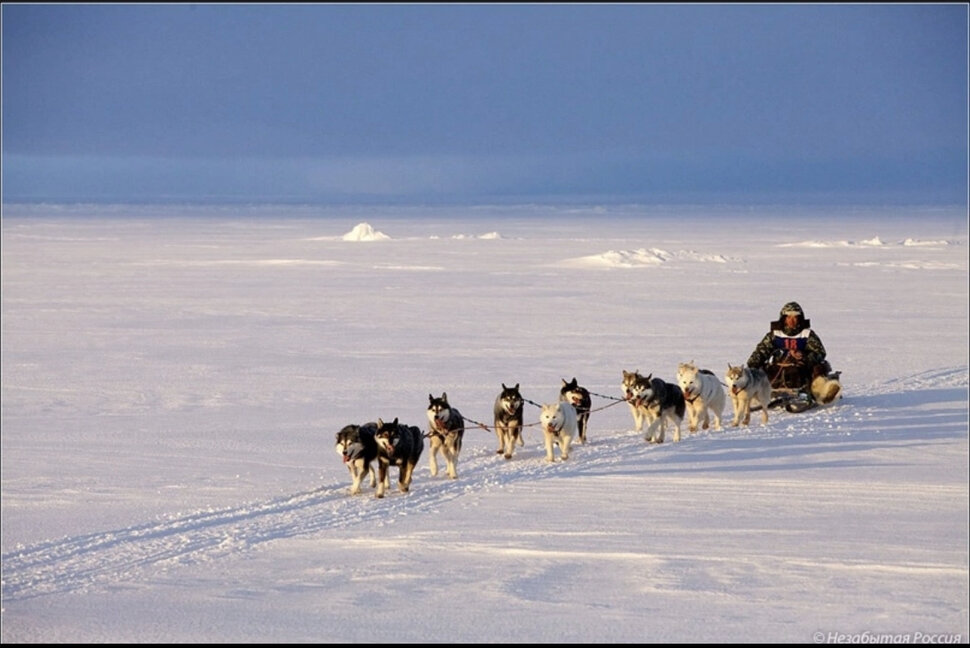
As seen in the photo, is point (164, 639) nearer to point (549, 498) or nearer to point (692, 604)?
point (692, 604)

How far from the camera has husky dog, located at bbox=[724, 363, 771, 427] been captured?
11.1 meters

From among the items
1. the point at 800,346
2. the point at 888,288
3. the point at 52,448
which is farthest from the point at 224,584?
the point at 888,288

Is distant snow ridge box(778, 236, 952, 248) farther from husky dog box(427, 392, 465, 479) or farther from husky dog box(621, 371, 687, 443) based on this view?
husky dog box(427, 392, 465, 479)

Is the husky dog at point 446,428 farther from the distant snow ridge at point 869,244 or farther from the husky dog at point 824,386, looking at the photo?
the distant snow ridge at point 869,244

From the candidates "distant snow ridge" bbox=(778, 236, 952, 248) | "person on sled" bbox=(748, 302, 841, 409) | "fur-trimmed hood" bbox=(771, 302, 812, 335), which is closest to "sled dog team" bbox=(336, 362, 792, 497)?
"person on sled" bbox=(748, 302, 841, 409)

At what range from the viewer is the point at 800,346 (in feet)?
40.1

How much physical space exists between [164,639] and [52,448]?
17.3 ft

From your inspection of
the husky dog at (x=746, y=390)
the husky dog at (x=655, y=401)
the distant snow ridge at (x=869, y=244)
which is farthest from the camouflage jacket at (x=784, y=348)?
the distant snow ridge at (x=869, y=244)

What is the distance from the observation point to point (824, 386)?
1202 cm

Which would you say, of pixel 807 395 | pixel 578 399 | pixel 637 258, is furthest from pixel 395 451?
pixel 637 258

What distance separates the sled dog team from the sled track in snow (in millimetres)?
129

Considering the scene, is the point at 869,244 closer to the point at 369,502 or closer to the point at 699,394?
the point at 699,394

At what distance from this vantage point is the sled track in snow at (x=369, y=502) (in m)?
6.76

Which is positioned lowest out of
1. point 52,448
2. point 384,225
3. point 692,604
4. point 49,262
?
point 692,604
